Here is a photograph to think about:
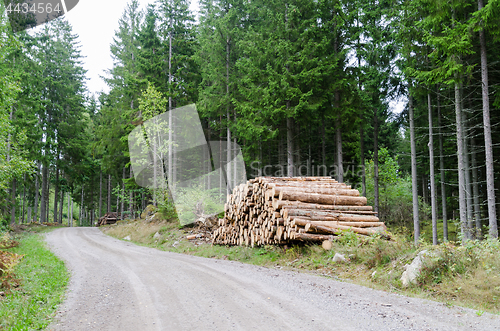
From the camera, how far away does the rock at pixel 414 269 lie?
20.3 feet

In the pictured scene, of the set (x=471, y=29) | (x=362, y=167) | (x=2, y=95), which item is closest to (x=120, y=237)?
(x=2, y=95)

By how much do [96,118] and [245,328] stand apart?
37.8 meters

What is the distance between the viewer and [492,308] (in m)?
4.92

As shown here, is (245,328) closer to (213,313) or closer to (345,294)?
(213,313)

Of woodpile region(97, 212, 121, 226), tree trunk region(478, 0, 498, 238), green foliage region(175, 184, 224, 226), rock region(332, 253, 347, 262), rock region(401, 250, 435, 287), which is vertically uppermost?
tree trunk region(478, 0, 498, 238)

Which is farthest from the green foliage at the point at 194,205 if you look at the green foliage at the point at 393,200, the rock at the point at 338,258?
the green foliage at the point at 393,200

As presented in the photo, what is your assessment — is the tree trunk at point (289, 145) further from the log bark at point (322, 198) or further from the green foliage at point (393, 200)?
the green foliage at point (393, 200)

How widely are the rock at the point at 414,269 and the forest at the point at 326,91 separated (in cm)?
467

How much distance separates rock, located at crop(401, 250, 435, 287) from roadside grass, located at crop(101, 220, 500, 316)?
0.09 metres

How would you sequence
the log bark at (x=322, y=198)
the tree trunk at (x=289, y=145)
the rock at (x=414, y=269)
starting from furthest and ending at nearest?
the tree trunk at (x=289, y=145), the log bark at (x=322, y=198), the rock at (x=414, y=269)

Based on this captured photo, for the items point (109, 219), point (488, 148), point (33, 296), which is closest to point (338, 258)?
point (33, 296)

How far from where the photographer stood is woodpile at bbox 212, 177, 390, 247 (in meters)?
9.48

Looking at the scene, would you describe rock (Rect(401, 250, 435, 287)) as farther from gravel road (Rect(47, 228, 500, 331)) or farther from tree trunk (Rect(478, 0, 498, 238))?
tree trunk (Rect(478, 0, 498, 238))

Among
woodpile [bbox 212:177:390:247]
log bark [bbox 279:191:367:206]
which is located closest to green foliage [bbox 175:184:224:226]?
Result: woodpile [bbox 212:177:390:247]
